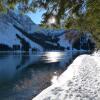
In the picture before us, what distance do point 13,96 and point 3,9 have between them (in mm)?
14782

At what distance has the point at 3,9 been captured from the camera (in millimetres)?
9070

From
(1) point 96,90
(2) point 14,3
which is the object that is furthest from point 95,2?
(1) point 96,90

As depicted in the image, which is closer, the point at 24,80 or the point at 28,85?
the point at 28,85

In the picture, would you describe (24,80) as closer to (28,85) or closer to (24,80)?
(24,80)

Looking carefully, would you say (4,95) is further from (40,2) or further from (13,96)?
(40,2)

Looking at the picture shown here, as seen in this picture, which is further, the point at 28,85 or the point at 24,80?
the point at 24,80

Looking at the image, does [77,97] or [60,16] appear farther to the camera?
[77,97]

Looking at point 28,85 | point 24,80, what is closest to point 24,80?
point 24,80

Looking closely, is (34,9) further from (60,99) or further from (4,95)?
(4,95)

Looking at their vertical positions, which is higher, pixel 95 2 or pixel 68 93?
pixel 95 2

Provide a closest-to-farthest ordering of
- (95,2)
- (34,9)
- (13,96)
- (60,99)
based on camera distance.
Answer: (95,2) < (34,9) < (60,99) < (13,96)

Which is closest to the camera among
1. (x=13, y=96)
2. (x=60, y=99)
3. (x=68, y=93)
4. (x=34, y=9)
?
(x=34, y=9)

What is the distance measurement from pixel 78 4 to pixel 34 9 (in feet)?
3.90

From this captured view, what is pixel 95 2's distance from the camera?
888cm
